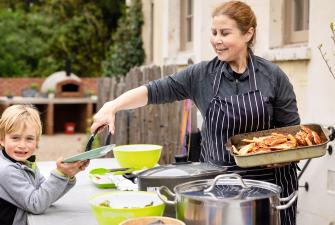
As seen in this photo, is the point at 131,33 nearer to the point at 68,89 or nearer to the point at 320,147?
the point at 68,89

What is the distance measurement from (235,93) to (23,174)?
926 mm

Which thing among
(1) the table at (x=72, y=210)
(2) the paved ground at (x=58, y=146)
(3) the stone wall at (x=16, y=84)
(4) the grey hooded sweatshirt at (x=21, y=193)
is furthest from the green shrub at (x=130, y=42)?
(4) the grey hooded sweatshirt at (x=21, y=193)

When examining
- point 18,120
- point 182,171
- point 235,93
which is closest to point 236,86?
point 235,93

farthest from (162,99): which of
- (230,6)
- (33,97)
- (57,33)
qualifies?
(57,33)

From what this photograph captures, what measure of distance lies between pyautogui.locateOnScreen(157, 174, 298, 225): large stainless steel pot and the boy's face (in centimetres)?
79

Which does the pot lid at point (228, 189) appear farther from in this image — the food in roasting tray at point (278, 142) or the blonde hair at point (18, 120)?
the blonde hair at point (18, 120)

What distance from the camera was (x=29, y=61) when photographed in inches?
719

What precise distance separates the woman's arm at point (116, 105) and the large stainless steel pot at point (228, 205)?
62cm

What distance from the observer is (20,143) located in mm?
2080

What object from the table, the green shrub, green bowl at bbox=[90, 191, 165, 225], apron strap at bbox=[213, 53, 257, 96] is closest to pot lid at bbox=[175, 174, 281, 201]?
green bowl at bbox=[90, 191, 165, 225]

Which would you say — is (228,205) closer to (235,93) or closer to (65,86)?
(235,93)

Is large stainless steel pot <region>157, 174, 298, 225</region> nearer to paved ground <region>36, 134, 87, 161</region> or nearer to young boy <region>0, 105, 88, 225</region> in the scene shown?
young boy <region>0, 105, 88, 225</region>

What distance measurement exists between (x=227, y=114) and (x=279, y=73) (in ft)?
0.98

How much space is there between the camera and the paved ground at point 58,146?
9.76 meters
